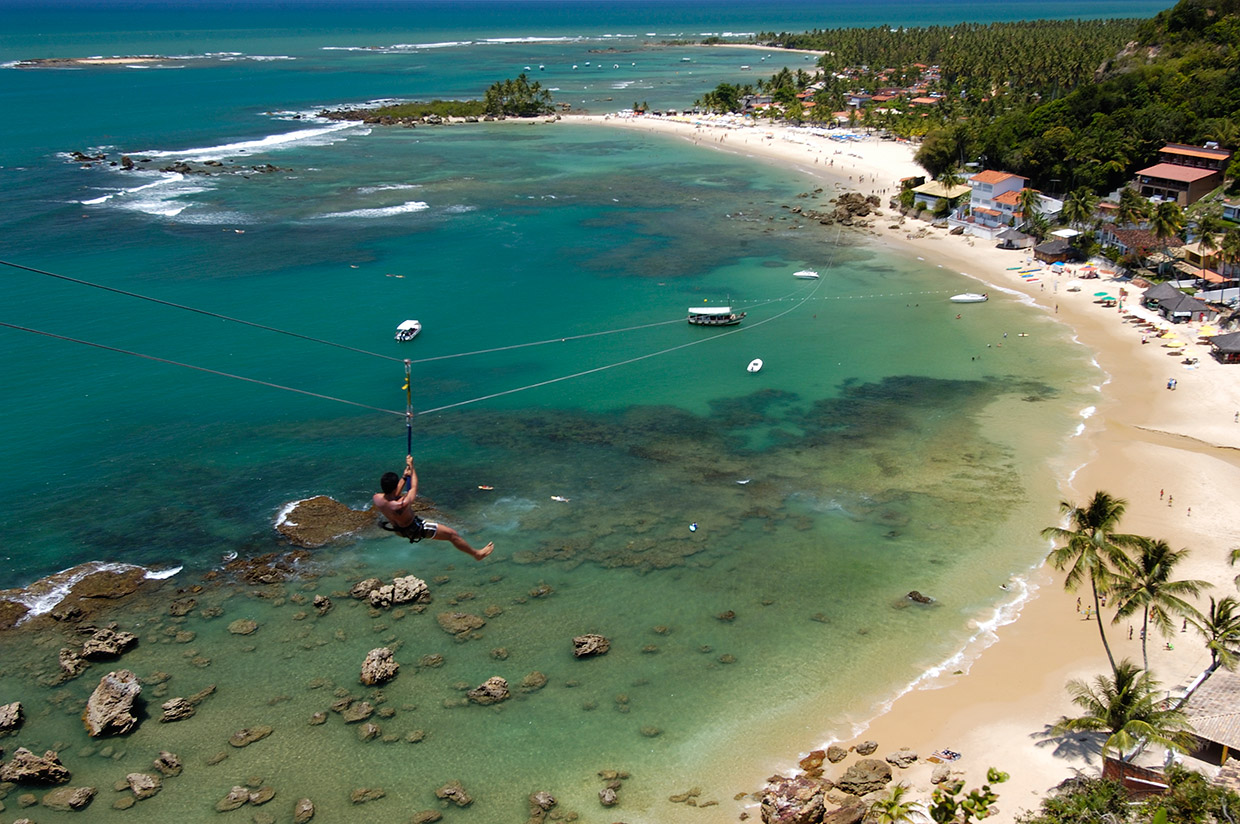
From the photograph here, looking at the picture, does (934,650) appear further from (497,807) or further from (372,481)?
(372,481)

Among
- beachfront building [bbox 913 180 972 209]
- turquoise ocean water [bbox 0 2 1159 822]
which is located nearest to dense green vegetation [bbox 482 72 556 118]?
turquoise ocean water [bbox 0 2 1159 822]

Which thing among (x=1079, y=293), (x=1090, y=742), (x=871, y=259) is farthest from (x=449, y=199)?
(x=1090, y=742)

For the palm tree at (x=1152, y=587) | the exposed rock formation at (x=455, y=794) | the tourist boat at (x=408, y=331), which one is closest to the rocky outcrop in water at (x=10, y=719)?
the exposed rock formation at (x=455, y=794)

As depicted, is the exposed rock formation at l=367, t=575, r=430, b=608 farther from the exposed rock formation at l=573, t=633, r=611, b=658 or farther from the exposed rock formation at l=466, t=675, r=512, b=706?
the exposed rock formation at l=573, t=633, r=611, b=658

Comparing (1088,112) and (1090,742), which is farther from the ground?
(1088,112)

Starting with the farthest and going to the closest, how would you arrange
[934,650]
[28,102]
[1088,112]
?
[28,102] < [1088,112] < [934,650]

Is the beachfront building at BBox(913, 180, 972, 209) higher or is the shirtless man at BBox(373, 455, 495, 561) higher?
the shirtless man at BBox(373, 455, 495, 561)

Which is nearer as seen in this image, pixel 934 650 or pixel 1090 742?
pixel 1090 742
